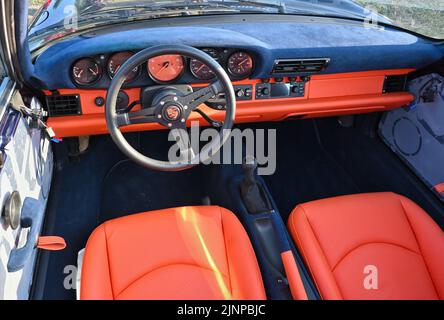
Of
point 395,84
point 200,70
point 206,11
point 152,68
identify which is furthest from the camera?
point 395,84

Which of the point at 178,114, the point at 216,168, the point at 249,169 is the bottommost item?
the point at 216,168

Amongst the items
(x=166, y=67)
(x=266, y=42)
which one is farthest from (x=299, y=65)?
(x=166, y=67)

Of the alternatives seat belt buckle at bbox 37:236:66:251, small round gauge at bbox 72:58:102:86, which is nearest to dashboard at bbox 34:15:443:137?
small round gauge at bbox 72:58:102:86

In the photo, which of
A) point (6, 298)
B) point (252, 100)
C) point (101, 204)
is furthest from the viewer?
point (101, 204)

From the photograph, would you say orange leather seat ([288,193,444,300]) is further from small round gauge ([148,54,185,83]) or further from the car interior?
small round gauge ([148,54,185,83])

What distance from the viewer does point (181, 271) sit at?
1.80 metres

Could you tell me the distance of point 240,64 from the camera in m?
2.33

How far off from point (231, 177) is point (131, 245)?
35.3 inches

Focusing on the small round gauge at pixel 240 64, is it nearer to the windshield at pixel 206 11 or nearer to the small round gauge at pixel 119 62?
the windshield at pixel 206 11

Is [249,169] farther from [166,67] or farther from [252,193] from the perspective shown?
[166,67]

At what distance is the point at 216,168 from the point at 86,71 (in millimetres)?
1024
